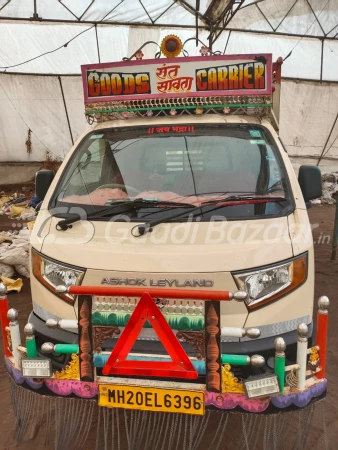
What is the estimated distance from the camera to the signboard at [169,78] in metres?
3.26

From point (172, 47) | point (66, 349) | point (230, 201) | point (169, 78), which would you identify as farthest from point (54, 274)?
point (172, 47)

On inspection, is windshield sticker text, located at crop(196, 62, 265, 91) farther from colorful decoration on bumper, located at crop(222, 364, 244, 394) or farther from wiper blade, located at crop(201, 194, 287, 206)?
colorful decoration on bumper, located at crop(222, 364, 244, 394)

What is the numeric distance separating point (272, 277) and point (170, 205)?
0.80 m

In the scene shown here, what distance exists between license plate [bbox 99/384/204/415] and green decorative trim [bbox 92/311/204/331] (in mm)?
307

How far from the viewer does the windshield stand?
9.55 feet

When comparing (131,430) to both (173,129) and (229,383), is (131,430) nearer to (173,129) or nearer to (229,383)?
(229,383)

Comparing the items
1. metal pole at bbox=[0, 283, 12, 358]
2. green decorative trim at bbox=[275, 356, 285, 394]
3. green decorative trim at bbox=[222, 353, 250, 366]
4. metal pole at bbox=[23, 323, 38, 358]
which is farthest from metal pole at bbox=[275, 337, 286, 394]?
metal pole at bbox=[0, 283, 12, 358]

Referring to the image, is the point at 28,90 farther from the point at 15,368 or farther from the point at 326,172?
the point at 15,368

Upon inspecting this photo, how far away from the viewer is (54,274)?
Answer: 247 centimetres

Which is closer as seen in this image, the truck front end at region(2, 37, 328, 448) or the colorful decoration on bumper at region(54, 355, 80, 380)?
the truck front end at region(2, 37, 328, 448)

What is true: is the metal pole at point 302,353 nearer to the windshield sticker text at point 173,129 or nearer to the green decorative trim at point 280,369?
the green decorative trim at point 280,369

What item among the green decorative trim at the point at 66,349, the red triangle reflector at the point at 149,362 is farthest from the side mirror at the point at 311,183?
the green decorative trim at the point at 66,349

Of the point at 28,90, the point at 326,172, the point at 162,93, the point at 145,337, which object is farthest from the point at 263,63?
the point at 326,172

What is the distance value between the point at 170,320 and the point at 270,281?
1.99ft
